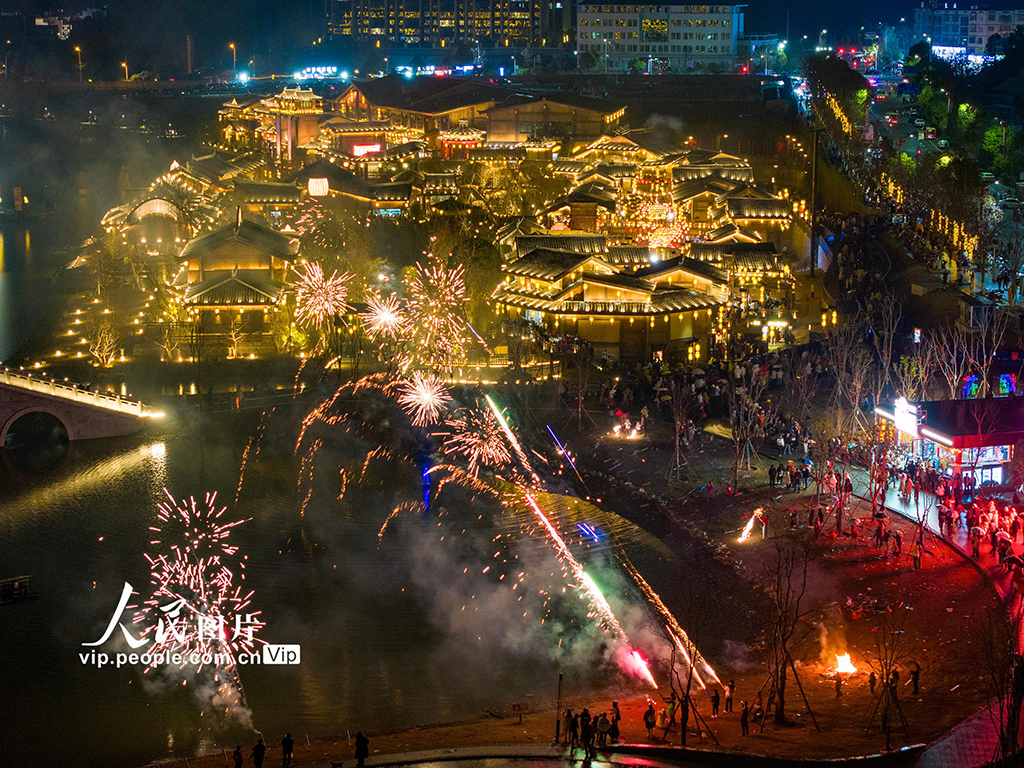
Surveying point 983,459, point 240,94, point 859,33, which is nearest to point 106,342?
point 983,459

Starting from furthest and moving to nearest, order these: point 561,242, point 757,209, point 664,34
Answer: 1. point 664,34
2. point 757,209
3. point 561,242

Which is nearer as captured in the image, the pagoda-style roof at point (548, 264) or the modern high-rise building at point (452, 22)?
the pagoda-style roof at point (548, 264)

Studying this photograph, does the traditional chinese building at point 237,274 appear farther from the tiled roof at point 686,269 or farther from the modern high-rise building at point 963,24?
the modern high-rise building at point 963,24

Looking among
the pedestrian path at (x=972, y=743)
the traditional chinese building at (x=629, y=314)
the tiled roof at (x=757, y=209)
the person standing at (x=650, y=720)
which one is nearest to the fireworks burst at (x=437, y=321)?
the traditional chinese building at (x=629, y=314)

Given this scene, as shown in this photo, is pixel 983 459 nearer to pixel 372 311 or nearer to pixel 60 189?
pixel 372 311

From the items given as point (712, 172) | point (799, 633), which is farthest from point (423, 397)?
point (712, 172)

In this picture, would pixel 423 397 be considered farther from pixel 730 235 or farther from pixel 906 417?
pixel 730 235
